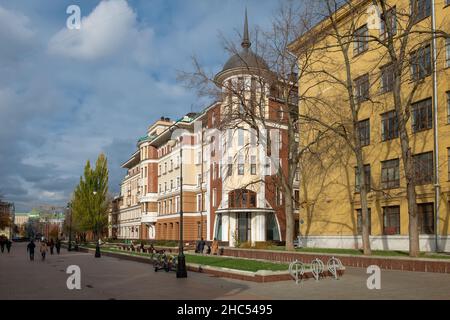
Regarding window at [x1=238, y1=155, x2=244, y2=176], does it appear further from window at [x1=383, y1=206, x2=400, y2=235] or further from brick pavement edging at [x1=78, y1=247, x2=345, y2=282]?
brick pavement edging at [x1=78, y1=247, x2=345, y2=282]

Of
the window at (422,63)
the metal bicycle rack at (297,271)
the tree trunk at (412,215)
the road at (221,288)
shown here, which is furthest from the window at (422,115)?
the metal bicycle rack at (297,271)

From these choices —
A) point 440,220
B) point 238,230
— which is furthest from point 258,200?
point 440,220

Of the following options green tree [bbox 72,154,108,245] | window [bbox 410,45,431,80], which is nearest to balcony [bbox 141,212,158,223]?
green tree [bbox 72,154,108,245]

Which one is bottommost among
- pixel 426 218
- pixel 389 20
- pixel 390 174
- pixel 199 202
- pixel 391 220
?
pixel 391 220

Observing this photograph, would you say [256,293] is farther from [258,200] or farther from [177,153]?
[177,153]

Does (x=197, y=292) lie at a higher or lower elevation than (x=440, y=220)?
lower

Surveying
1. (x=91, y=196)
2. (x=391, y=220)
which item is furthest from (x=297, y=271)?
(x=91, y=196)

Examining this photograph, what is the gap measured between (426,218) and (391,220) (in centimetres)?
313

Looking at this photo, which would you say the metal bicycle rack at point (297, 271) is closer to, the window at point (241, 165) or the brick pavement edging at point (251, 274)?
the brick pavement edging at point (251, 274)

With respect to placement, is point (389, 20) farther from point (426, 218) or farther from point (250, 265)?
point (250, 265)

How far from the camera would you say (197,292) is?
1482 centimetres

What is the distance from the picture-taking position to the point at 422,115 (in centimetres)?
3031

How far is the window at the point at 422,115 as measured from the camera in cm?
2970
